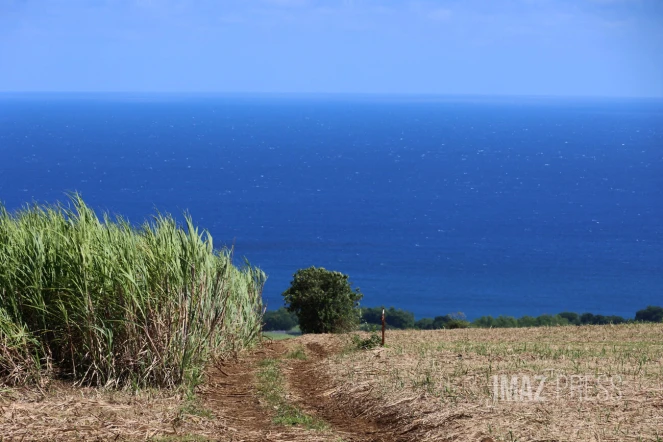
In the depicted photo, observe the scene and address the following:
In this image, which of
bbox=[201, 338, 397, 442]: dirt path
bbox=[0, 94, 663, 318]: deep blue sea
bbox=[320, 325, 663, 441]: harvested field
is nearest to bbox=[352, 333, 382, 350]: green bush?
bbox=[320, 325, 663, 441]: harvested field

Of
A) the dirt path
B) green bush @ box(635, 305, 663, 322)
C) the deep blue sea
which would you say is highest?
the deep blue sea

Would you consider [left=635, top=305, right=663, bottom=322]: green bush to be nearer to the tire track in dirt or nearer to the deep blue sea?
the deep blue sea

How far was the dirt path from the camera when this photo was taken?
1003 cm

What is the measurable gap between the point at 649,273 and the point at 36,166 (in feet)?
464

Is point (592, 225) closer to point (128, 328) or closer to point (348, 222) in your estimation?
point (348, 222)

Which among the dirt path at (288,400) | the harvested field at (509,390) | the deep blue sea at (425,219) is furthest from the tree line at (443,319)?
the dirt path at (288,400)

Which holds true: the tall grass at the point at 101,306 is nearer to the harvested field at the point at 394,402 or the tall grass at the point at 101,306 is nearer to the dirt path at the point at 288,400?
the harvested field at the point at 394,402

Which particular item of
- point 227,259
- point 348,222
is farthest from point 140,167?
point 227,259

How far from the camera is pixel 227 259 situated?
48.9ft

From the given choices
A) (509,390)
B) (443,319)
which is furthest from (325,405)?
(443,319)

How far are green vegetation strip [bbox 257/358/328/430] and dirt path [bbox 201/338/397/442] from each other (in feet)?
0.39

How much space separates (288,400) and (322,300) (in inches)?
429

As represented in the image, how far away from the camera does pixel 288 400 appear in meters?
12.4

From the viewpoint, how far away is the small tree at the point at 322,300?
23.2 m
